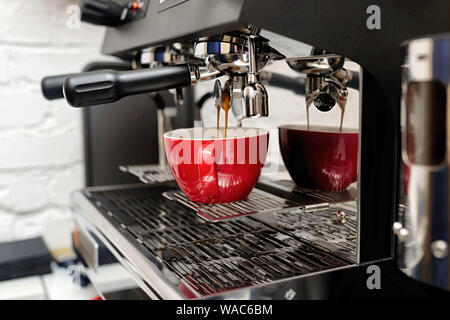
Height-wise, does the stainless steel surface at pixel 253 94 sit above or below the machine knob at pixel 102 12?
below

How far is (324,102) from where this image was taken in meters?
0.57

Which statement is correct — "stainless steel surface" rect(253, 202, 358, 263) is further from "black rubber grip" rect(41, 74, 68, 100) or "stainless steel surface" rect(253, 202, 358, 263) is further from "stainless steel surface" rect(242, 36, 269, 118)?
"black rubber grip" rect(41, 74, 68, 100)

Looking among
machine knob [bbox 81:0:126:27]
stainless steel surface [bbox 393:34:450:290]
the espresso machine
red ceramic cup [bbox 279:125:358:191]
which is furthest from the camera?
machine knob [bbox 81:0:126:27]

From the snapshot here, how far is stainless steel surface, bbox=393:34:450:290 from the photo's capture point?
30cm

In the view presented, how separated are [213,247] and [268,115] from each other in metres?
0.17

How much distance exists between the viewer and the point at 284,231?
1.94 feet

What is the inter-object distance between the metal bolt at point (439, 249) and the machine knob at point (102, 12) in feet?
1.66

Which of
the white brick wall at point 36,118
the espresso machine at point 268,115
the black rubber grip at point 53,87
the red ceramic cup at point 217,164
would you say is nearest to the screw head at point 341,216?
the espresso machine at point 268,115

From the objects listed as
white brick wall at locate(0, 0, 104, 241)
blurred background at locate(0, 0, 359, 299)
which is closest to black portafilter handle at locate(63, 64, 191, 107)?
blurred background at locate(0, 0, 359, 299)

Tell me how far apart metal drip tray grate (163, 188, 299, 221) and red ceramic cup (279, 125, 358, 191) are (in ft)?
0.19

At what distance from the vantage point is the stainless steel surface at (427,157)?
0.30 meters

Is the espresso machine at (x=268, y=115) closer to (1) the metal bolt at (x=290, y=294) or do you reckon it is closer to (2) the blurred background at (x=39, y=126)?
(1) the metal bolt at (x=290, y=294)

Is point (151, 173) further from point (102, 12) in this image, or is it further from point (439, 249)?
point (439, 249)
